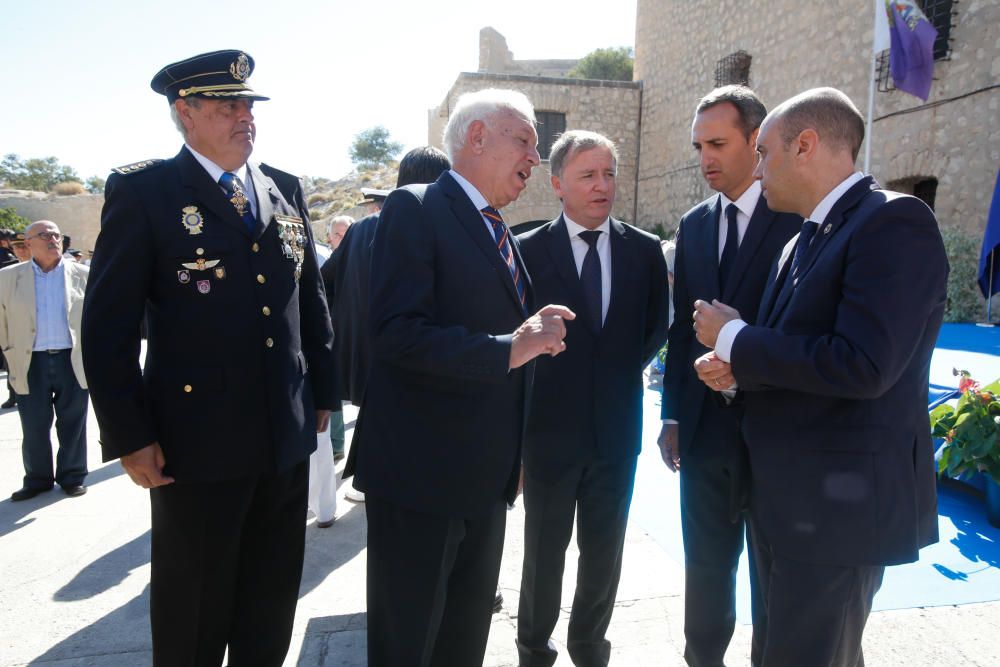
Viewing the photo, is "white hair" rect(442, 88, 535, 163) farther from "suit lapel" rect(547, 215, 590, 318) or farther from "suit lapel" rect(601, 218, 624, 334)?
"suit lapel" rect(601, 218, 624, 334)

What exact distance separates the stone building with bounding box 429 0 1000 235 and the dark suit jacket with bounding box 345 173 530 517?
400 inches

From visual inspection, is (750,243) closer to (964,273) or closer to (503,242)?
(503,242)

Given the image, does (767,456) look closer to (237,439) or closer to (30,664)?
(237,439)

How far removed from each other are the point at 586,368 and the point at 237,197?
53.5 inches

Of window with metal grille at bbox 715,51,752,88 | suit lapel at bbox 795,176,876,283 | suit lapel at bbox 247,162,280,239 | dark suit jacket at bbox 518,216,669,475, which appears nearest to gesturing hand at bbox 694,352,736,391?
suit lapel at bbox 795,176,876,283

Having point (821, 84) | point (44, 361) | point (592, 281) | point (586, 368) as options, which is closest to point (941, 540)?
point (586, 368)

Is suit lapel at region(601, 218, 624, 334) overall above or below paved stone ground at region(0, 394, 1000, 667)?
above

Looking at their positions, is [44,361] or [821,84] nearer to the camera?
[44,361]

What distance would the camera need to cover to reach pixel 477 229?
1.83 metres

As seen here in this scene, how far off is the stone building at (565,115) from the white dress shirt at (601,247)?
626 inches

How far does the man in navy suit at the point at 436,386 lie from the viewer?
1688 mm

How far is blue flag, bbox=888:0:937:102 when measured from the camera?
920 centimetres

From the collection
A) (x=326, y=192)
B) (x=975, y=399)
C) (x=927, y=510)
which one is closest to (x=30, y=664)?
(x=927, y=510)

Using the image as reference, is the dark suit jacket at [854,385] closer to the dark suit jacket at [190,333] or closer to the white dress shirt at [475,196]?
the white dress shirt at [475,196]
